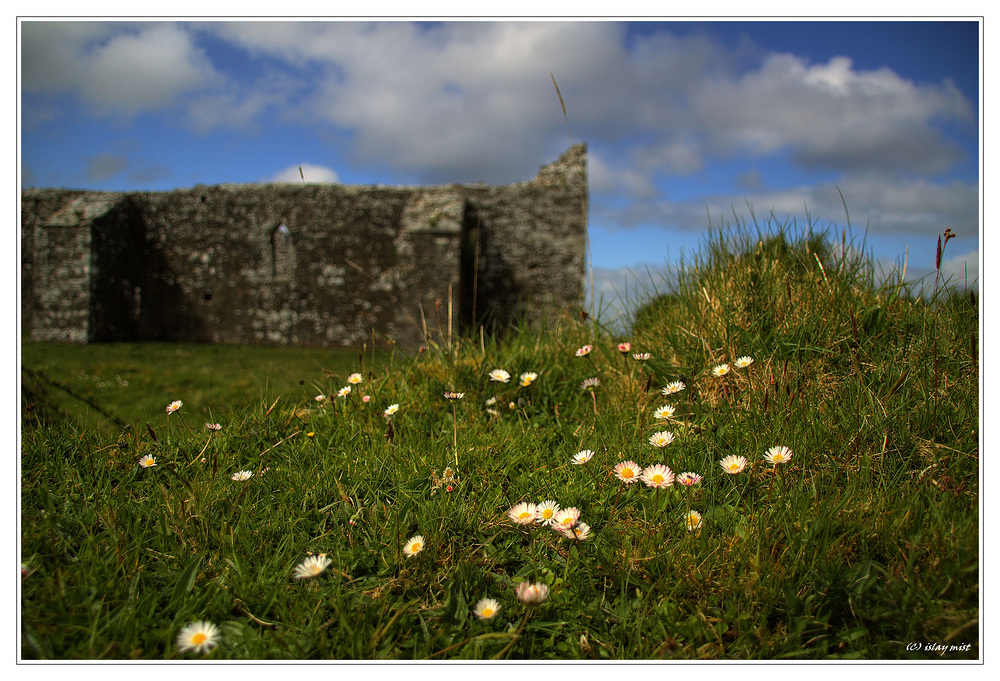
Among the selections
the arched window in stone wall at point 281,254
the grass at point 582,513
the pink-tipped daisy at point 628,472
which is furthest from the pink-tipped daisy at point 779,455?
the arched window in stone wall at point 281,254

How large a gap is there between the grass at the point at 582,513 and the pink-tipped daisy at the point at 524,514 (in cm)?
8

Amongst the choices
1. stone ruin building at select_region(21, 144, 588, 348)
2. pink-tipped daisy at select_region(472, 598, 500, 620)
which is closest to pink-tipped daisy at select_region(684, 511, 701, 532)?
pink-tipped daisy at select_region(472, 598, 500, 620)

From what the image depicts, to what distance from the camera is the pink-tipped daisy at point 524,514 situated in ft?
4.54

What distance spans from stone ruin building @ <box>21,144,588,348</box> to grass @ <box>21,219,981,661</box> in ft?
24.6

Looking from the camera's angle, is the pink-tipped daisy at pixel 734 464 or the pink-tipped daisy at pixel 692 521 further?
the pink-tipped daisy at pixel 734 464

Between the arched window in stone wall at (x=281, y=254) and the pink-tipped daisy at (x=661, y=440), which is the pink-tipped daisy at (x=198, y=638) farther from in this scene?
the arched window in stone wall at (x=281, y=254)

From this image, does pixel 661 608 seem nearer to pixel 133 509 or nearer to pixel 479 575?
pixel 479 575

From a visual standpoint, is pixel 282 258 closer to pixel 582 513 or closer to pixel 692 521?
pixel 582 513

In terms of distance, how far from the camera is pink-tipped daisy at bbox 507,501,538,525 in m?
1.39

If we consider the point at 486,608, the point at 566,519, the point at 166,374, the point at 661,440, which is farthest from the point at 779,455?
the point at 166,374

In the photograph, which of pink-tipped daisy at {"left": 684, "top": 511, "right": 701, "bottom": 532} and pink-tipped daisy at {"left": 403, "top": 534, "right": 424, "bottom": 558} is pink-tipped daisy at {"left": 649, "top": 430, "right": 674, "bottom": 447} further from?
pink-tipped daisy at {"left": 403, "top": 534, "right": 424, "bottom": 558}

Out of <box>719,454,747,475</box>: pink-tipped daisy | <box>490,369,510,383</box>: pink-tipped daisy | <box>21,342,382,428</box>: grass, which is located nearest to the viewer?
<box>719,454,747,475</box>: pink-tipped daisy
